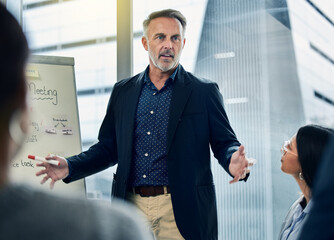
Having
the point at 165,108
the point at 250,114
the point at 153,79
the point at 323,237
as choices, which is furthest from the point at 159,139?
the point at 323,237

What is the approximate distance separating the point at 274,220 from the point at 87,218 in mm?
2785

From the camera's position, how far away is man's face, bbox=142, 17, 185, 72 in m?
2.48

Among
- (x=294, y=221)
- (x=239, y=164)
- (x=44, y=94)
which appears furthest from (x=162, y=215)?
(x=44, y=94)

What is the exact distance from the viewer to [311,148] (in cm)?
236

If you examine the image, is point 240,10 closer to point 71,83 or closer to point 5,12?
point 71,83

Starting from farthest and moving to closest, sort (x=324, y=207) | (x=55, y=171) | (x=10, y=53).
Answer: (x=55, y=171) → (x=324, y=207) → (x=10, y=53)

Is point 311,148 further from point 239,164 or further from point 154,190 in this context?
point 154,190

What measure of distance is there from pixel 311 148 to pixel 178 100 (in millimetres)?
779

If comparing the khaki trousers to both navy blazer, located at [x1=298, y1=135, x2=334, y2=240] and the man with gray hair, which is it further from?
navy blazer, located at [x1=298, y1=135, x2=334, y2=240]

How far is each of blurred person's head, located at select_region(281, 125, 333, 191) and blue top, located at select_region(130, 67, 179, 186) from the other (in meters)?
0.75

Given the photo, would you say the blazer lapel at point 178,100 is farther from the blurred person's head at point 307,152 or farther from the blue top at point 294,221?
the blue top at point 294,221

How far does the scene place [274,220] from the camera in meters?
3.05

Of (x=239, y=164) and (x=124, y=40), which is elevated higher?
(x=124, y=40)

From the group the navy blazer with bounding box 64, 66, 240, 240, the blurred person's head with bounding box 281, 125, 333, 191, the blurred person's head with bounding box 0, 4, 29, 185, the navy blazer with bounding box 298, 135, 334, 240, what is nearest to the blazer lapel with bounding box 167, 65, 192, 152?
the navy blazer with bounding box 64, 66, 240, 240
